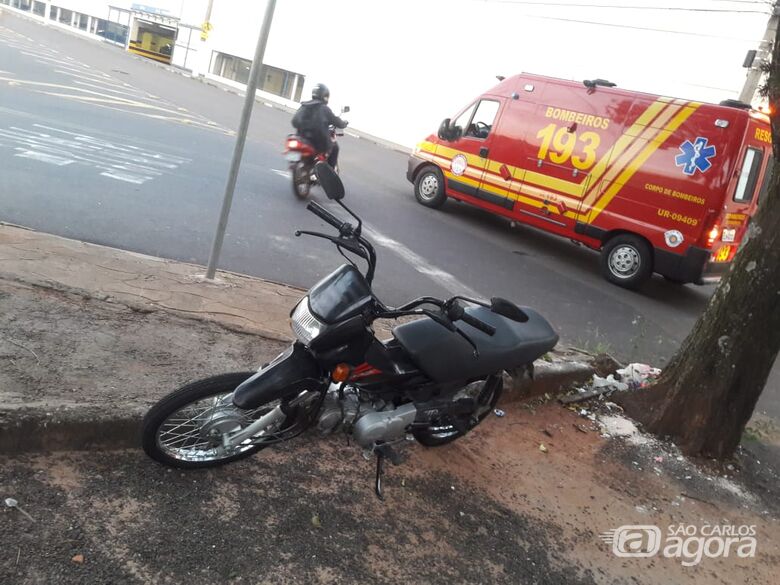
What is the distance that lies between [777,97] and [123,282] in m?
4.78

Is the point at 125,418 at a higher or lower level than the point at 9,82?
lower

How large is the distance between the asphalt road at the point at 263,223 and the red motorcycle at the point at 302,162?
33 cm

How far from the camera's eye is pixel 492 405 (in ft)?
12.8

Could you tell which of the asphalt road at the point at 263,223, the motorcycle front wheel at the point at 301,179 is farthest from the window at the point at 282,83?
the motorcycle front wheel at the point at 301,179

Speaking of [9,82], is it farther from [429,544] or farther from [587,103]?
[429,544]

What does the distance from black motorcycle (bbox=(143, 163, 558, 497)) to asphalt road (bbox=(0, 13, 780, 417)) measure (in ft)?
10.4

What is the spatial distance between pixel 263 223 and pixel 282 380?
5.47 metres

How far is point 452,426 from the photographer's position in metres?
3.69

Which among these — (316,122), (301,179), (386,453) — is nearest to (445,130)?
(316,122)

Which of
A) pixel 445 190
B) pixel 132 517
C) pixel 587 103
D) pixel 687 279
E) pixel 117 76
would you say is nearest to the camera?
pixel 132 517

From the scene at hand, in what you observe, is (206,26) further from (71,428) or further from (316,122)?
(71,428)

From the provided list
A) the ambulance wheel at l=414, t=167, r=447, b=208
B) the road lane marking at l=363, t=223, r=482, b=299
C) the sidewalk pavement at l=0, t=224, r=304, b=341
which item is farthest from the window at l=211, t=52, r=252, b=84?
the sidewalk pavement at l=0, t=224, r=304, b=341

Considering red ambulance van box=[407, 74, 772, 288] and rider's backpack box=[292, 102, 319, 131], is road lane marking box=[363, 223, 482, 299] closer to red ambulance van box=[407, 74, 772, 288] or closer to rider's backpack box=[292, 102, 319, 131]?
rider's backpack box=[292, 102, 319, 131]

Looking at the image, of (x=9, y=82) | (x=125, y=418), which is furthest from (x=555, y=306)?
(x=9, y=82)
